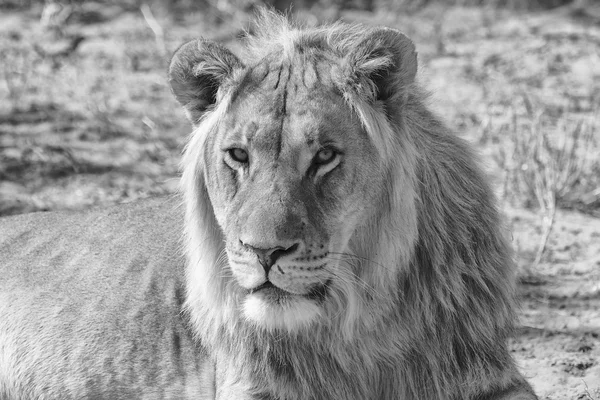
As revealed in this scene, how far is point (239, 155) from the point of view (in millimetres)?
3631

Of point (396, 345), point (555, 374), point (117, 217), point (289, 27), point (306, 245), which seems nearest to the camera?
point (306, 245)

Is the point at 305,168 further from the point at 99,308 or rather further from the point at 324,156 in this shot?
the point at 99,308

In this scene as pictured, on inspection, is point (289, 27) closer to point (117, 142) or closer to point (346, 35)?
point (346, 35)

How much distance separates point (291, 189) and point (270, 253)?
9.6 inches

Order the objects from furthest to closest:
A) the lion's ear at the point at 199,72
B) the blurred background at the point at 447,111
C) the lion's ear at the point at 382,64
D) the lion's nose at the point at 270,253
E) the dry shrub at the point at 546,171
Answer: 1. the dry shrub at the point at 546,171
2. the blurred background at the point at 447,111
3. the lion's ear at the point at 199,72
4. the lion's ear at the point at 382,64
5. the lion's nose at the point at 270,253

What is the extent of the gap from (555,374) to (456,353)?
0.86 metres

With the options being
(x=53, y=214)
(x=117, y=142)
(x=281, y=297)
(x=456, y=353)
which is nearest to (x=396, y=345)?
(x=456, y=353)

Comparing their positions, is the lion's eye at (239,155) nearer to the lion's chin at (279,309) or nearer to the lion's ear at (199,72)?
the lion's ear at (199,72)

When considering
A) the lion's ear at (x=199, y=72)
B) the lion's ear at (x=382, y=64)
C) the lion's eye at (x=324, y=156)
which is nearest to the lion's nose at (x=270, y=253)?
the lion's eye at (x=324, y=156)

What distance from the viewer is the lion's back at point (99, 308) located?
14.4 feet

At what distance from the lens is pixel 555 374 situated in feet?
14.6

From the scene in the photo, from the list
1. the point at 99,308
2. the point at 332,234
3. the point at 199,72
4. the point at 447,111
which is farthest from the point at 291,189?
the point at 447,111

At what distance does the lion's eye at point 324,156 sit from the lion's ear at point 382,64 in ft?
0.83

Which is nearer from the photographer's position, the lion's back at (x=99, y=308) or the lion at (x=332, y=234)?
the lion at (x=332, y=234)
